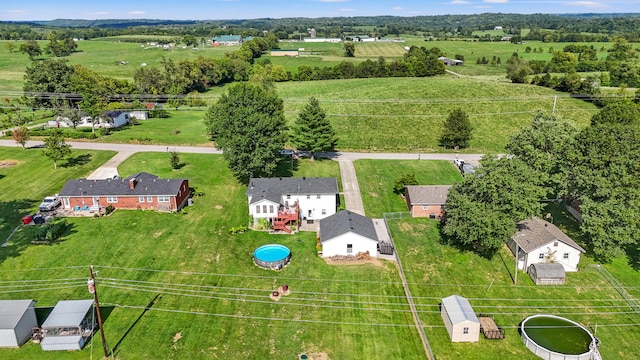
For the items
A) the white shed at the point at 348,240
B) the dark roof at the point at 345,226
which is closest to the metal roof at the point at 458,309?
the white shed at the point at 348,240

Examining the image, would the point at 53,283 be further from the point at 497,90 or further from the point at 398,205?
the point at 497,90

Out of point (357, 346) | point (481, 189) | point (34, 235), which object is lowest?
point (357, 346)

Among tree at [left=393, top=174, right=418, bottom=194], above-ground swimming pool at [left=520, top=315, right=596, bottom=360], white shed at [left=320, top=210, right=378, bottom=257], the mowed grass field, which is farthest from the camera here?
tree at [left=393, top=174, right=418, bottom=194]

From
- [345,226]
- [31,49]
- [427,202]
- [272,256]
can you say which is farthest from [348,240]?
[31,49]

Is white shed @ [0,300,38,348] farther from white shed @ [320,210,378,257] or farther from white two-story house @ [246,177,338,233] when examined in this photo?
white shed @ [320,210,378,257]

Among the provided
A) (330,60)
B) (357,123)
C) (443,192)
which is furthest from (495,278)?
(330,60)

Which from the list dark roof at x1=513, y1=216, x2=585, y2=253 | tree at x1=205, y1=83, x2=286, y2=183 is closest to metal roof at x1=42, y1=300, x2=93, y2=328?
tree at x1=205, y1=83, x2=286, y2=183
